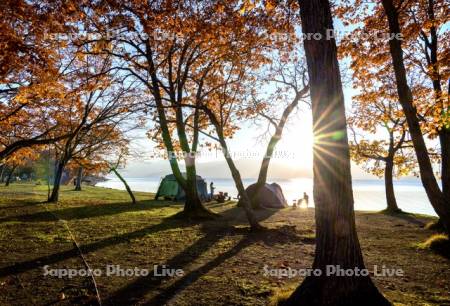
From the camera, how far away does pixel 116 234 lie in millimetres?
10961

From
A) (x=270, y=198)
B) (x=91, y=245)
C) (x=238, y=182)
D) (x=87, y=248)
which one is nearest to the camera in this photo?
(x=87, y=248)

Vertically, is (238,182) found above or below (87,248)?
above

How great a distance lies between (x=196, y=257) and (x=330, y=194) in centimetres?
471

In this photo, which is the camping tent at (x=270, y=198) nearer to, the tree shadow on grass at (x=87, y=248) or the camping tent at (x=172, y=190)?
the camping tent at (x=172, y=190)

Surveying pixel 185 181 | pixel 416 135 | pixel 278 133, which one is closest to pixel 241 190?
pixel 185 181

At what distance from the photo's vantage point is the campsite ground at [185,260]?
5.32m

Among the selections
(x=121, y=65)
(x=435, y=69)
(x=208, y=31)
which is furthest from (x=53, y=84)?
(x=435, y=69)

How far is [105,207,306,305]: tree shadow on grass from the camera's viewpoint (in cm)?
529

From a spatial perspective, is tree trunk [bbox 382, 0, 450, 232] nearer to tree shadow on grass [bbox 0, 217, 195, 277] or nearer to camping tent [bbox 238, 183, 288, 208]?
tree shadow on grass [bbox 0, 217, 195, 277]

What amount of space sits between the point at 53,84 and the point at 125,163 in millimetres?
14505

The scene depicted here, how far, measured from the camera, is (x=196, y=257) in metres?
8.11

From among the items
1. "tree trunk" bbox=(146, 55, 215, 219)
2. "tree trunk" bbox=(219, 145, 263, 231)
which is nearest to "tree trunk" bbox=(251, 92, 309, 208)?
"tree trunk" bbox=(146, 55, 215, 219)

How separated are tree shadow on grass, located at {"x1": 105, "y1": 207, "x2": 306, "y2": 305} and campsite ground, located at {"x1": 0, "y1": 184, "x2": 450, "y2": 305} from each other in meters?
0.02

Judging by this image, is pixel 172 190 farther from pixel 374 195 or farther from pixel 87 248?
pixel 374 195
